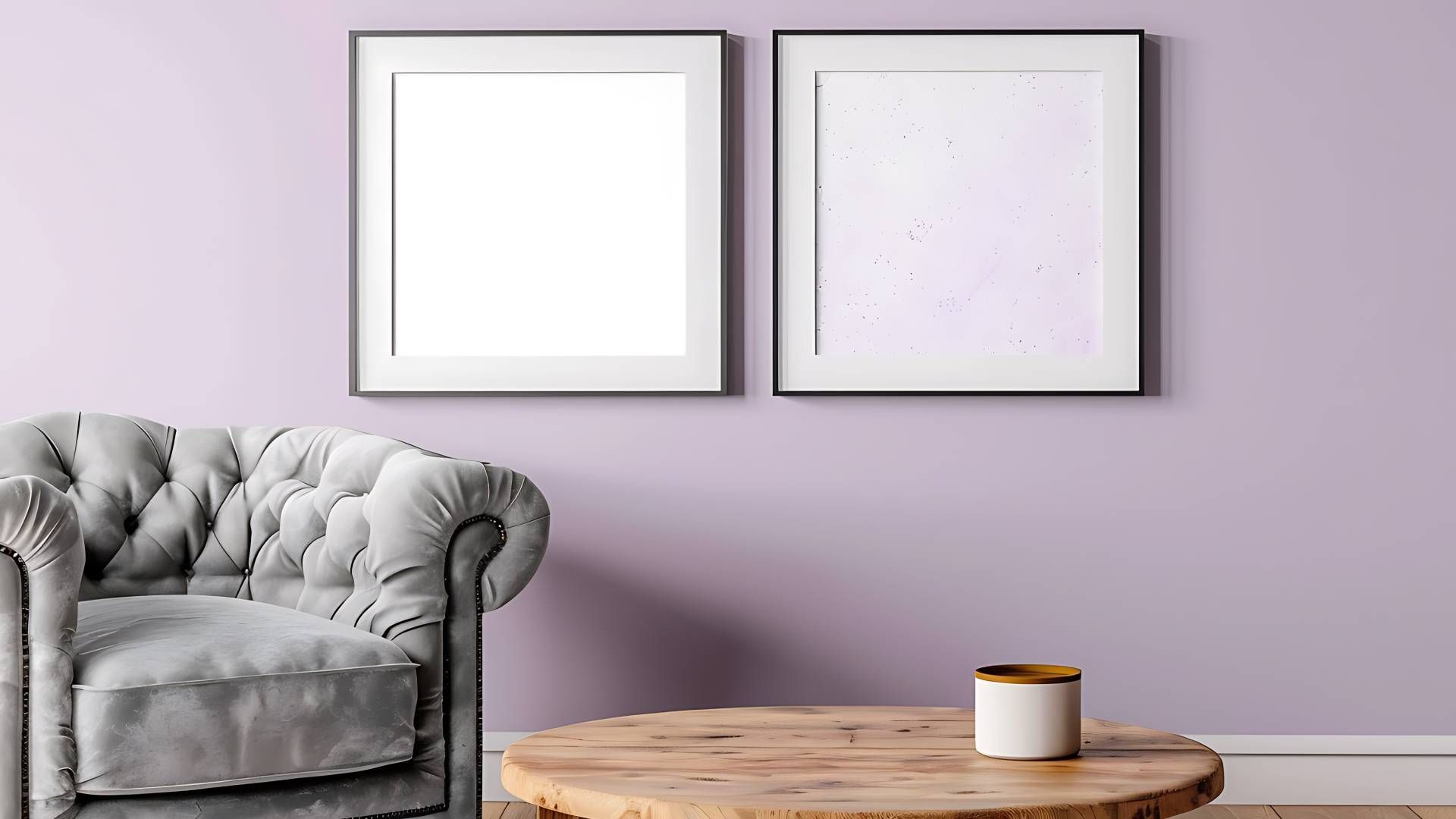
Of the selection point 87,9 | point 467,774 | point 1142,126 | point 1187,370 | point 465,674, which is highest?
point 87,9

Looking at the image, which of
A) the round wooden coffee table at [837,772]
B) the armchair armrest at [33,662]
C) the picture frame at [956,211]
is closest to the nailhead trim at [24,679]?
the armchair armrest at [33,662]

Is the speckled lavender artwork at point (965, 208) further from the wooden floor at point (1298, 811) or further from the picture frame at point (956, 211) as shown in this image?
the wooden floor at point (1298, 811)

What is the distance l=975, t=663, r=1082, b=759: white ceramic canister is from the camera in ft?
3.95

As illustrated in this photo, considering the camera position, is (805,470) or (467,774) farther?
(805,470)

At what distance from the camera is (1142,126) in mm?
2324

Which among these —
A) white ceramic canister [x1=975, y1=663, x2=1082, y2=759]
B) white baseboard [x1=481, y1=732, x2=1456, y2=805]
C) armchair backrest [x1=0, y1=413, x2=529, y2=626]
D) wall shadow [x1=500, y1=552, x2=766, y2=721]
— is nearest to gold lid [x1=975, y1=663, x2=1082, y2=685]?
white ceramic canister [x1=975, y1=663, x2=1082, y2=759]

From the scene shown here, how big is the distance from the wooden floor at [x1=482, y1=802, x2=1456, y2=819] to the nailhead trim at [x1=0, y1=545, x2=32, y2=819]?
94 cm

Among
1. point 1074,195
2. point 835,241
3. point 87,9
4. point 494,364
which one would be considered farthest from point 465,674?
point 87,9

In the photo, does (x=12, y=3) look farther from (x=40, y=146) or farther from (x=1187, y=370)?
(x=1187, y=370)

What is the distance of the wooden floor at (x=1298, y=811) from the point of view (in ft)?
7.31

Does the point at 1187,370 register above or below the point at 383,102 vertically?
below

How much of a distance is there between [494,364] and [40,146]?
3.45 ft

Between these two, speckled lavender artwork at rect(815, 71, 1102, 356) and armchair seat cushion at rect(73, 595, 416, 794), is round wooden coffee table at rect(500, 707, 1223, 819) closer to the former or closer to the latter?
armchair seat cushion at rect(73, 595, 416, 794)

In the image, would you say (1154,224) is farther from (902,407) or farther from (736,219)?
(736,219)
